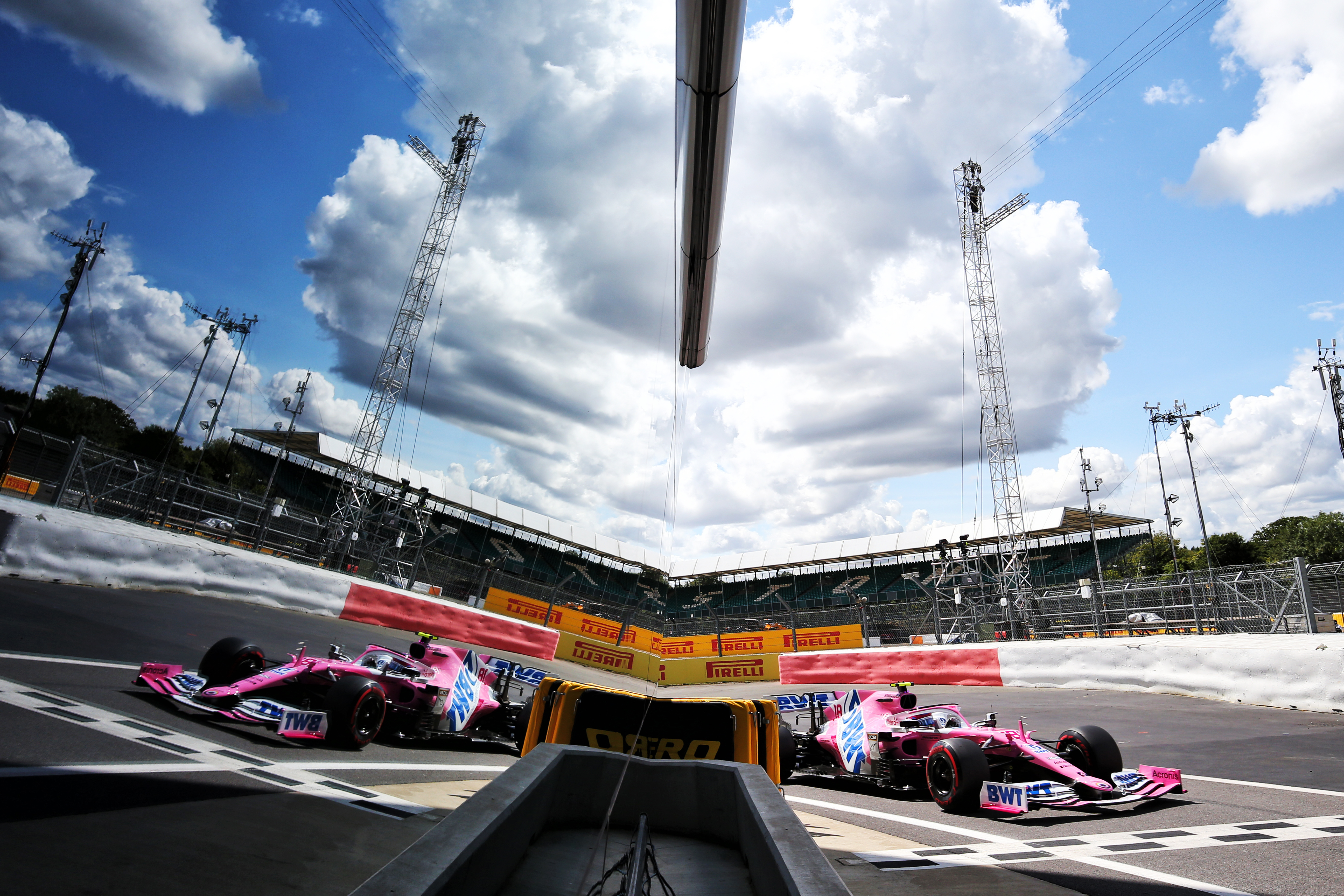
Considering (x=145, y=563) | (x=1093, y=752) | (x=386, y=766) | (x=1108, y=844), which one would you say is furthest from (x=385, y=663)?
(x=145, y=563)

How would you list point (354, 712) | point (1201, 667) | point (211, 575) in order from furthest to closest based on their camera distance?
point (211, 575), point (1201, 667), point (354, 712)

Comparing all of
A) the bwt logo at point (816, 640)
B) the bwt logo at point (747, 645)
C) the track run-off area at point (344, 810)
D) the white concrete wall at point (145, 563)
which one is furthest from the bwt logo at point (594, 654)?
the track run-off area at point (344, 810)

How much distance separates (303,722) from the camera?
206 inches

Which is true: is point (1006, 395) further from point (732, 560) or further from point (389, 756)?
point (389, 756)

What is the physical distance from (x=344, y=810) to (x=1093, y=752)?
6.18m

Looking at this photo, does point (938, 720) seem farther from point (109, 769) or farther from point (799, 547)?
point (799, 547)

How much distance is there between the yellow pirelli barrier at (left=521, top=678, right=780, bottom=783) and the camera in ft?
12.5

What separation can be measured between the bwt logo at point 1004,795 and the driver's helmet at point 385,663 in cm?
546

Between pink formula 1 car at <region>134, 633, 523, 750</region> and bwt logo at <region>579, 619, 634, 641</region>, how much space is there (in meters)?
11.5

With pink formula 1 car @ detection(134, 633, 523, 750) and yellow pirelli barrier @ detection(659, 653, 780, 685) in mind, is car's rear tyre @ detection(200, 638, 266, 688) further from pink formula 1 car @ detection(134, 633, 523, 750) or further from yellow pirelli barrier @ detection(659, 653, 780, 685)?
yellow pirelli barrier @ detection(659, 653, 780, 685)

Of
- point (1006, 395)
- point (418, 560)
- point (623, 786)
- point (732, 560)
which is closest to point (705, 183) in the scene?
point (623, 786)

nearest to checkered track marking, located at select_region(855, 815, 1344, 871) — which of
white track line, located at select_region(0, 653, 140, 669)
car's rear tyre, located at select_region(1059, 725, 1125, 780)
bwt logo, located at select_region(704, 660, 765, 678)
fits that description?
car's rear tyre, located at select_region(1059, 725, 1125, 780)

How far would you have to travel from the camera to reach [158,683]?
17.8 ft

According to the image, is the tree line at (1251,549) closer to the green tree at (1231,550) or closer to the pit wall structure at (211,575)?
the green tree at (1231,550)
